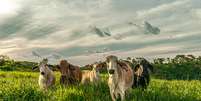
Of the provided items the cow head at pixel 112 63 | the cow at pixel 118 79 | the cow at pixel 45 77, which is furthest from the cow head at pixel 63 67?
the cow head at pixel 112 63

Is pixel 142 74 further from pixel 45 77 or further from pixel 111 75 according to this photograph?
pixel 111 75

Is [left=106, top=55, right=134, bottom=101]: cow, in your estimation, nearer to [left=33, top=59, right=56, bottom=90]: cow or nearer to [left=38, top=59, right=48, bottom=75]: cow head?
[left=38, top=59, right=48, bottom=75]: cow head

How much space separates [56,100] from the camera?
1389 cm

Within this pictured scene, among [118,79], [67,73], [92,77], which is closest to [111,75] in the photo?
[118,79]

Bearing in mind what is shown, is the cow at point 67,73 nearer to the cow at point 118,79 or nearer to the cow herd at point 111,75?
the cow herd at point 111,75

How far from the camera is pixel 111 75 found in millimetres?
13492

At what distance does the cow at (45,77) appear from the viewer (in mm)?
16141

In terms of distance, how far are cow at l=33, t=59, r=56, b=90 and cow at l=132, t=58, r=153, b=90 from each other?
140 inches

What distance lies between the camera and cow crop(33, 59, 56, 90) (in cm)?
1614

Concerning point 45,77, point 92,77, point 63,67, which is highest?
point 63,67

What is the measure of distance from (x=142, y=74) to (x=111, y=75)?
4.86m

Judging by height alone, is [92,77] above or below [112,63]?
below

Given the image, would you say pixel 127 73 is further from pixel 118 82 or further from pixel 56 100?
pixel 56 100

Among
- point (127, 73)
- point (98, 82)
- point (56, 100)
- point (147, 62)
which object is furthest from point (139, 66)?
point (56, 100)
